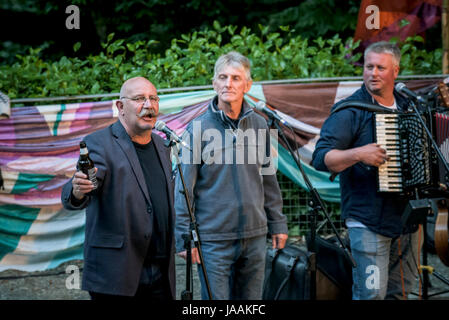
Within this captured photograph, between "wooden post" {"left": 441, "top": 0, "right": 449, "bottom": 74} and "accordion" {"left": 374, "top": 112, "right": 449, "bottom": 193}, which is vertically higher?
"wooden post" {"left": 441, "top": 0, "right": 449, "bottom": 74}

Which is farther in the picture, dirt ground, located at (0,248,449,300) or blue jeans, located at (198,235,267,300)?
dirt ground, located at (0,248,449,300)

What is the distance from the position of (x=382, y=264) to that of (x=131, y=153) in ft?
6.47

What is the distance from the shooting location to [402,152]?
3.78 m

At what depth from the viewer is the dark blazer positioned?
2965mm

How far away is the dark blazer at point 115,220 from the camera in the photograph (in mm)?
2965

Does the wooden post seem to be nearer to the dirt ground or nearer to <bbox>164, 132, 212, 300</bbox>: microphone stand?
the dirt ground

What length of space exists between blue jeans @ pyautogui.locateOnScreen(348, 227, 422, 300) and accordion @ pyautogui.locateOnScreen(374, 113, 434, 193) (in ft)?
1.29

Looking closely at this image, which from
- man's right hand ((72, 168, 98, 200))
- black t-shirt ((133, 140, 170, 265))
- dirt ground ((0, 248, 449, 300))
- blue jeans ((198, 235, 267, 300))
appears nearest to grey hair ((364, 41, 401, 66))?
blue jeans ((198, 235, 267, 300))

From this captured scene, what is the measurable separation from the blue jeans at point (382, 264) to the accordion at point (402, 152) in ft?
1.29

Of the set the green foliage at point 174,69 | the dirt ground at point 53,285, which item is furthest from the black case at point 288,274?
the green foliage at point 174,69

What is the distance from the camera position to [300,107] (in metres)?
5.90

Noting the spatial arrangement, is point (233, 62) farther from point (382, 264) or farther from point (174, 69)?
point (174, 69)

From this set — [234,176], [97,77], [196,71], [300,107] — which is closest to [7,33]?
[97,77]

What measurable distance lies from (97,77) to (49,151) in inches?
49.1
